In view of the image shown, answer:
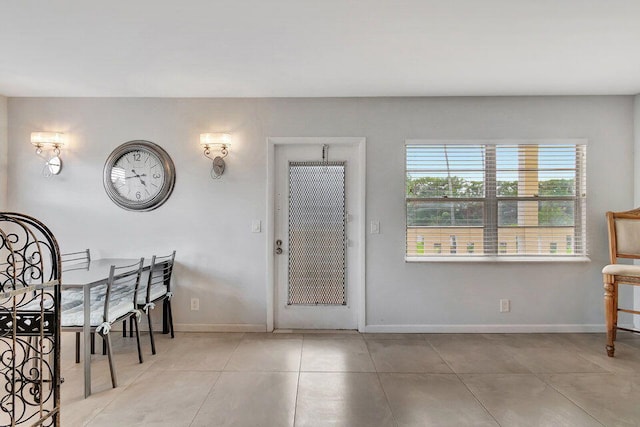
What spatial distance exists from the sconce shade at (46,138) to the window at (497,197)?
3510 mm

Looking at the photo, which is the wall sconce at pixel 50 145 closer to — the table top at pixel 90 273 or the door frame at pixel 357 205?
the table top at pixel 90 273

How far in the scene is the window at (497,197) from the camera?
349cm

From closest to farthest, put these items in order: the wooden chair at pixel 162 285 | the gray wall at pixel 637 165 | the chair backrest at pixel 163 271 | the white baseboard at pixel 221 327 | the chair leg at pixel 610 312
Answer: the chair leg at pixel 610 312 < the wooden chair at pixel 162 285 < the chair backrest at pixel 163 271 < the gray wall at pixel 637 165 < the white baseboard at pixel 221 327

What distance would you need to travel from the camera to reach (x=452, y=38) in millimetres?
2320

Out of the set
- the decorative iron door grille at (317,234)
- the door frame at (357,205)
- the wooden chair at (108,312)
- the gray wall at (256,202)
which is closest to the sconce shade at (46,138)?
the gray wall at (256,202)

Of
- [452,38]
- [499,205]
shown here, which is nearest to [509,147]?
[499,205]

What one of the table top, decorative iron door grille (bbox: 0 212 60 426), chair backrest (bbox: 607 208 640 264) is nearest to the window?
chair backrest (bbox: 607 208 640 264)

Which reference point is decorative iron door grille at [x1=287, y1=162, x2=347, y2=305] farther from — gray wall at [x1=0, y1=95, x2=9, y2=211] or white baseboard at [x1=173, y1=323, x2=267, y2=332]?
gray wall at [x1=0, y1=95, x2=9, y2=211]

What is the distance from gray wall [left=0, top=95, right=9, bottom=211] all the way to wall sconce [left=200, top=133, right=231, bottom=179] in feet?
6.56

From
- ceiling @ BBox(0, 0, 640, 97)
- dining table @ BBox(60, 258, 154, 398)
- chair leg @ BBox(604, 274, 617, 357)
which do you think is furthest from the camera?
chair leg @ BBox(604, 274, 617, 357)

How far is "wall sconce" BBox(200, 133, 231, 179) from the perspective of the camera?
3.41 m

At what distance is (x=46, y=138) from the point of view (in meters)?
3.37

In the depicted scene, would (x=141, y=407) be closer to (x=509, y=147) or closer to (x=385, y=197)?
(x=385, y=197)

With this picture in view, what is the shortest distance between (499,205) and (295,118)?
2269 millimetres
